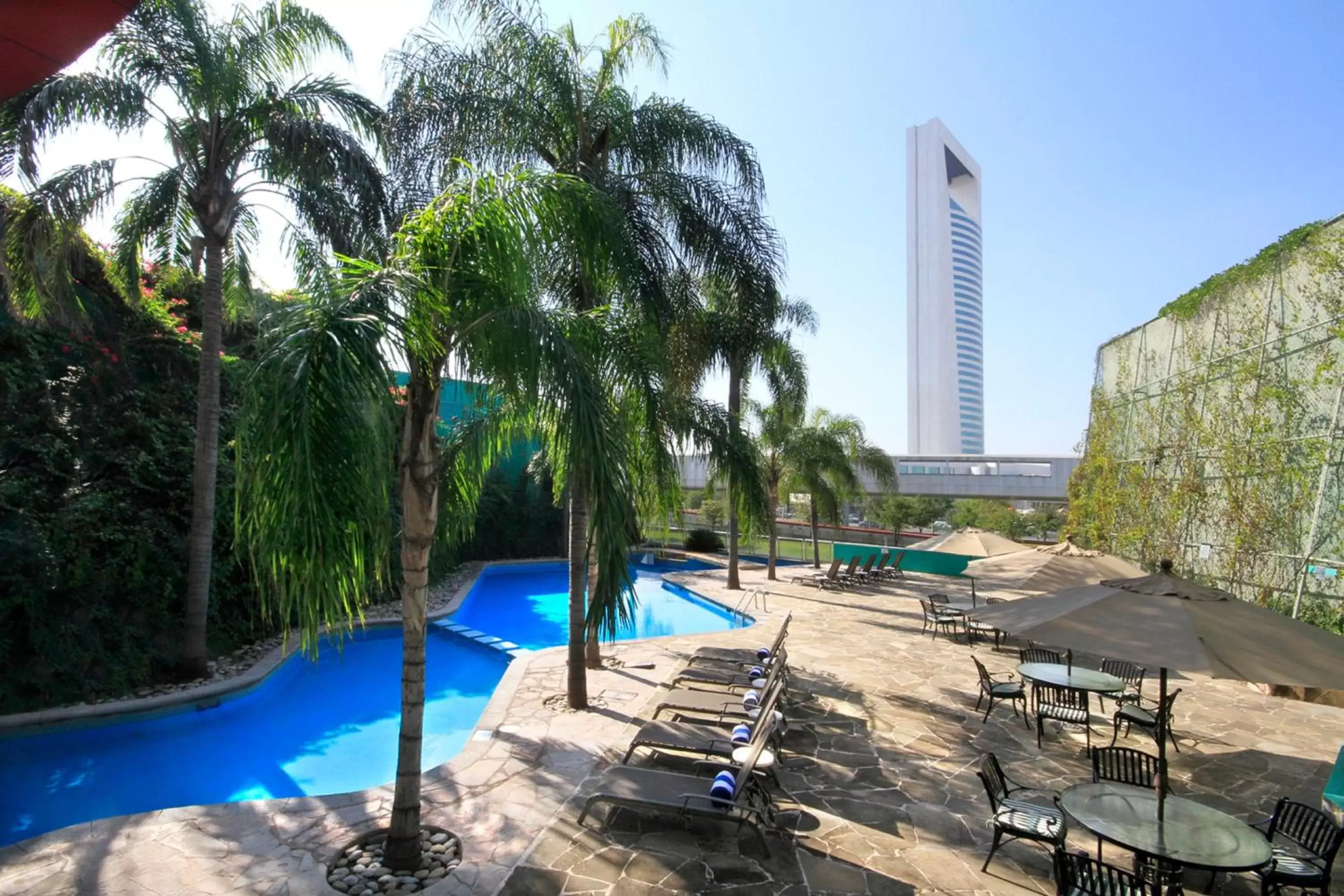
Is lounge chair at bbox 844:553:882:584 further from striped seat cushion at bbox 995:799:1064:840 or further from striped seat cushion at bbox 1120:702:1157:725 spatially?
striped seat cushion at bbox 995:799:1064:840

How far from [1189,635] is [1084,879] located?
1.99 m

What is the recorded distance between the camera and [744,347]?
1400 cm

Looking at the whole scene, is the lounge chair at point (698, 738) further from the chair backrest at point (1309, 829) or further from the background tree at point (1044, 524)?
the background tree at point (1044, 524)

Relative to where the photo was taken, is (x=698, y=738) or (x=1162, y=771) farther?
(x=698, y=738)

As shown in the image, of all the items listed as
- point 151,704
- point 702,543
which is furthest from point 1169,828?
point 702,543

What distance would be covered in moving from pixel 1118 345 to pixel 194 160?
20.0m

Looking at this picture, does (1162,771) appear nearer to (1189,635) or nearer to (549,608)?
(1189,635)

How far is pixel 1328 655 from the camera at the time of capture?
16.1 feet

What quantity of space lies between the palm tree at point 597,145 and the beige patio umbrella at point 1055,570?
5411mm

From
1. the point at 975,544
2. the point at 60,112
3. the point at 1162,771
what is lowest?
the point at 1162,771

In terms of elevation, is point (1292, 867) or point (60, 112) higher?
point (60, 112)

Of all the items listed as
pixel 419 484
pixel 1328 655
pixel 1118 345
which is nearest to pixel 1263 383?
pixel 1118 345

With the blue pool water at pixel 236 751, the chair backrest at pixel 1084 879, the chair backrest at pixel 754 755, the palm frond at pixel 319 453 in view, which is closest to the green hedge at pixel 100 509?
the blue pool water at pixel 236 751

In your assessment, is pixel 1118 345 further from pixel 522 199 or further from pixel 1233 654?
pixel 522 199
